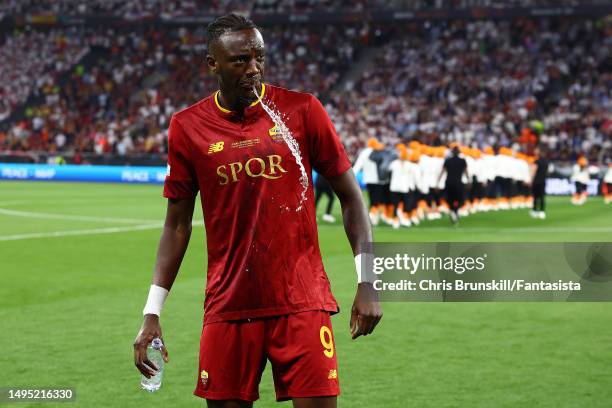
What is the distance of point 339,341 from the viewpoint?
9953 mm

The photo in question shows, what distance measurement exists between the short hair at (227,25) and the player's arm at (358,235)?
2.39ft

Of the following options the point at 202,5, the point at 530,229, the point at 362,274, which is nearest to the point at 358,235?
the point at 362,274

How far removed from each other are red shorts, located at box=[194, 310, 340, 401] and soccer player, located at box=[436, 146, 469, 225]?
19774 millimetres

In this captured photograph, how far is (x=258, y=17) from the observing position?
4900 centimetres

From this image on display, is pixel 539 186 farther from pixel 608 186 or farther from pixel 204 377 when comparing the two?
pixel 204 377

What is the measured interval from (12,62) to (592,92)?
30.0m

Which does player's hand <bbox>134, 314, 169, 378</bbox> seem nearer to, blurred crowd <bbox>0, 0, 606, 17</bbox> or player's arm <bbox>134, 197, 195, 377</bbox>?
player's arm <bbox>134, 197, 195, 377</bbox>

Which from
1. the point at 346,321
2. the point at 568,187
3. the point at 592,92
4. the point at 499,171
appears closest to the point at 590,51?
the point at 592,92

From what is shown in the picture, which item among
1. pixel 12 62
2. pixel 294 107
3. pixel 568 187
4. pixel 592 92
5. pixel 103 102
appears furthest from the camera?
pixel 12 62

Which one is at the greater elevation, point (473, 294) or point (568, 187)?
point (473, 294)

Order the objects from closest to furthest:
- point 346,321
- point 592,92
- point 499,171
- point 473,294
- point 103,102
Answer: point 346,321 → point 473,294 → point 499,171 → point 592,92 → point 103,102

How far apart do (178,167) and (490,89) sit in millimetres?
38929

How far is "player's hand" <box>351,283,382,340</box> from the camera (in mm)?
4031

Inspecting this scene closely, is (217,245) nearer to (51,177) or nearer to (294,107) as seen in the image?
(294,107)
